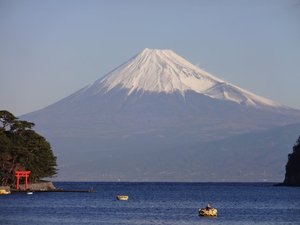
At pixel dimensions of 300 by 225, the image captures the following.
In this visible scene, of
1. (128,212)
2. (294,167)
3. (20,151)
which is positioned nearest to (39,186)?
(20,151)

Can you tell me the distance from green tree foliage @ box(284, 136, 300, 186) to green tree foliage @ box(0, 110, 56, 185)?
56789 mm

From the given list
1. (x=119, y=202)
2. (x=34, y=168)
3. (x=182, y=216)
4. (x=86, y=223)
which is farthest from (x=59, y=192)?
(x=86, y=223)

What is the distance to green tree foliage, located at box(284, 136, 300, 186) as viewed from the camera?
174075 millimetres

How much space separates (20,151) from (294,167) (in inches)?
2651

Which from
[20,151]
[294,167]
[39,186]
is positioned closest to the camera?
[20,151]

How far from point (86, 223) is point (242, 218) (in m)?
13.0

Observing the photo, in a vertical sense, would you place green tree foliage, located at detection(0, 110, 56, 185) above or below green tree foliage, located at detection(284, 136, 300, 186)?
below

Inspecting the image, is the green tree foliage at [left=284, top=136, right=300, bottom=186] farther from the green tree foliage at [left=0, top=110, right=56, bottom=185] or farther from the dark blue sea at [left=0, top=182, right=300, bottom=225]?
the dark blue sea at [left=0, top=182, right=300, bottom=225]

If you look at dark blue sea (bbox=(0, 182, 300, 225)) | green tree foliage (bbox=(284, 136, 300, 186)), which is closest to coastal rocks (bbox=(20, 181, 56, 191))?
dark blue sea (bbox=(0, 182, 300, 225))

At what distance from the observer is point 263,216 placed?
3337 inches

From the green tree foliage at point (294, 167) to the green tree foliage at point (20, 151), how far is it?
2236 inches

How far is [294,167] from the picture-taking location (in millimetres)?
176875

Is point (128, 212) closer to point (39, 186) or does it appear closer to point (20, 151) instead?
point (20, 151)

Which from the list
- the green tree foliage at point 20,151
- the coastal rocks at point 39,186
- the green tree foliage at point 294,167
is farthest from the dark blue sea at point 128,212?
the green tree foliage at point 294,167
